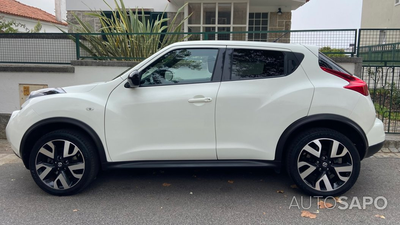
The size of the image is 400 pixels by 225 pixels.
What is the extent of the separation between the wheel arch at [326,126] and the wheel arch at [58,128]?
203 cm

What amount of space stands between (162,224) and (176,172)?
142 centimetres

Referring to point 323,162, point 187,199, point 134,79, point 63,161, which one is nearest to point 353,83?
point 323,162

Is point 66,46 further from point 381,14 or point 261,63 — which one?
point 381,14

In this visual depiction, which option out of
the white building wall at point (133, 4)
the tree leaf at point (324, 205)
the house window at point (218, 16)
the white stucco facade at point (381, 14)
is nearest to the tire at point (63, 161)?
the tree leaf at point (324, 205)

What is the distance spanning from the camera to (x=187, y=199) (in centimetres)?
370

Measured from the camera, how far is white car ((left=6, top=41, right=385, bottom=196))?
3.55 meters

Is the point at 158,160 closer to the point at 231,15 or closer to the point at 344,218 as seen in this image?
the point at 344,218

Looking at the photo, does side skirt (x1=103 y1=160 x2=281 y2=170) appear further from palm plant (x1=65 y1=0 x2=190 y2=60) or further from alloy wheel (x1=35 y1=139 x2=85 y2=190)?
palm plant (x1=65 y1=0 x2=190 y2=60)

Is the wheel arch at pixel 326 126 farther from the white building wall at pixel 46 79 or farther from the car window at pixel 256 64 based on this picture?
the white building wall at pixel 46 79

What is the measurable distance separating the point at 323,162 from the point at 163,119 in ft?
6.11

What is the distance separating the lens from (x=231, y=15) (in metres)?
11.1

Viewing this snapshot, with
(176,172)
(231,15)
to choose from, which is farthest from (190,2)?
(176,172)

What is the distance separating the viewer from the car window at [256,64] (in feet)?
12.1

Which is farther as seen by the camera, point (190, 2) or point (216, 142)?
point (190, 2)
